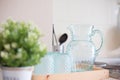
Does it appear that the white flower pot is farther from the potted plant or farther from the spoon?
the spoon

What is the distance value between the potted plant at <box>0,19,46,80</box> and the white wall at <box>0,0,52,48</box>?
2.20 ft

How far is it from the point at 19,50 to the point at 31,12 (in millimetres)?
733

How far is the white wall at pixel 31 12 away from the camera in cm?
118

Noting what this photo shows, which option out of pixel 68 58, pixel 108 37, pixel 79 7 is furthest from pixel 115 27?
pixel 68 58

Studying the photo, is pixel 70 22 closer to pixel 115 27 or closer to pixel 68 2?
pixel 68 2

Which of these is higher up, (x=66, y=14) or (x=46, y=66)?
(x=66, y=14)

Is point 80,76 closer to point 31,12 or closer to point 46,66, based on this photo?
point 46,66

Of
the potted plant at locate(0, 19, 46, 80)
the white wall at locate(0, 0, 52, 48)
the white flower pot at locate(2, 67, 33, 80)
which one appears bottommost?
the white flower pot at locate(2, 67, 33, 80)

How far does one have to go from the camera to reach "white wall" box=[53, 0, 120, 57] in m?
1.62

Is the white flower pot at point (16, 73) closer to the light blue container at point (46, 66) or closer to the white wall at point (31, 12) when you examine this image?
the light blue container at point (46, 66)

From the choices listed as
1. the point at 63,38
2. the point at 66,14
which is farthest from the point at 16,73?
the point at 66,14

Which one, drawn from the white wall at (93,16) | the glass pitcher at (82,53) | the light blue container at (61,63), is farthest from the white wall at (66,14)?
the light blue container at (61,63)

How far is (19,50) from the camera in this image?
496 mm

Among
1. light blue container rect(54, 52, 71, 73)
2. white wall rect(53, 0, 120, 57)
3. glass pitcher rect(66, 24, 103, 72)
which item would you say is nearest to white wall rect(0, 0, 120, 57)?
white wall rect(53, 0, 120, 57)
